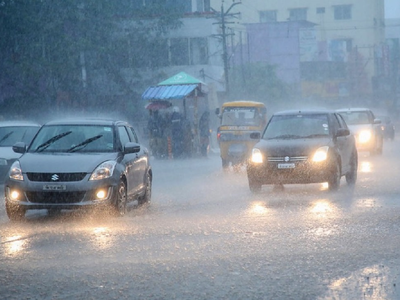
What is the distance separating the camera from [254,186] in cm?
1638

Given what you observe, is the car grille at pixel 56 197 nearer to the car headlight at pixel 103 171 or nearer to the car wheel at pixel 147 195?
the car headlight at pixel 103 171

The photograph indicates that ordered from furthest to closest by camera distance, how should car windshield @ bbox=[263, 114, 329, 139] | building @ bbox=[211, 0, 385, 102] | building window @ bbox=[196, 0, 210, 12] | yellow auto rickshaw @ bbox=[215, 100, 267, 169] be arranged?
building @ bbox=[211, 0, 385, 102], building window @ bbox=[196, 0, 210, 12], yellow auto rickshaw @ bbox=[215, 100, 267, 169], car windshield @ bbox=[263, 114, 329, 139]

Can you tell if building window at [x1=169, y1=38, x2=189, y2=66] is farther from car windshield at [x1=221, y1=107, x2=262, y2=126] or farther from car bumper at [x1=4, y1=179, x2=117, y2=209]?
car bumper at [x1=4, y1=179, x2=117, y2=209]

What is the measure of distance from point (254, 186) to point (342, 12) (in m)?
89.3

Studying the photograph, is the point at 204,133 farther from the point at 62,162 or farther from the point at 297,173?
the point at 62,162

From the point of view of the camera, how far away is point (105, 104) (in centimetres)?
5334

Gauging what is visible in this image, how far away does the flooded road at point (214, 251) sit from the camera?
708 cm

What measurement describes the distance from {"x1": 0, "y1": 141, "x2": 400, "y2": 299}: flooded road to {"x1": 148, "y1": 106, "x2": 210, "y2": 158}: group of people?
17.7m

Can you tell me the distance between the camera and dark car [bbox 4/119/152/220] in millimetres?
11945

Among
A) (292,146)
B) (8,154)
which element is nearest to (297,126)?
(292,146)

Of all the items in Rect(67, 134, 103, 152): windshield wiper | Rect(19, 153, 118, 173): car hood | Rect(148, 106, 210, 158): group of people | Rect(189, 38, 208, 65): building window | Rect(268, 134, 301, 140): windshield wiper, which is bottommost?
Rect(148, 106, 210, 158): group of people

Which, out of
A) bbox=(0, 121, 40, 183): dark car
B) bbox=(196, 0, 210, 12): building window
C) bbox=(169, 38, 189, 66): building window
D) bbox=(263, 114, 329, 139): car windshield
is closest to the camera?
bbox=(263, 114, 329, 139): car windshield

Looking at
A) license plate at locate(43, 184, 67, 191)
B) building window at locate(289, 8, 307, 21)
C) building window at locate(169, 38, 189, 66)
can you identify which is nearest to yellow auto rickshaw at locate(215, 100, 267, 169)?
license plate at locate(43, 184, 67, 191)

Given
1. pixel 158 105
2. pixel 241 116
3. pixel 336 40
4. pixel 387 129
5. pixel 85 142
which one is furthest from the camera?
pixel 336 40
